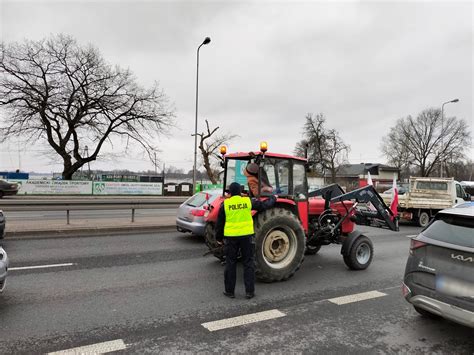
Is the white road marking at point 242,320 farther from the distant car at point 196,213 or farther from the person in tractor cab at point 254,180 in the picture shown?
the distant car at point 196,213

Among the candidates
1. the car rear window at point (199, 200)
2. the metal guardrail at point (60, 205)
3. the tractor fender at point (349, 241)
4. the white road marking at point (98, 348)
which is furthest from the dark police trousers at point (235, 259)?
the metal guardrail at point (60, 205)

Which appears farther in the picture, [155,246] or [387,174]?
[387,174]

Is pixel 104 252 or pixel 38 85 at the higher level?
pixel 38 85

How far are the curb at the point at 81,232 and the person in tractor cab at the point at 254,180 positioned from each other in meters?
6.17

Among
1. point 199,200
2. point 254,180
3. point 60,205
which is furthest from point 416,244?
point 60,205

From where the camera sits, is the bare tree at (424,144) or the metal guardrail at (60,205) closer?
the metal guardrail at (60,205)

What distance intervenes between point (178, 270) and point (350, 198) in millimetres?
3675

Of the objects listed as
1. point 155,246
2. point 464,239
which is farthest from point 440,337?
point 155,246

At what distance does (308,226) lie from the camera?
7.06 m

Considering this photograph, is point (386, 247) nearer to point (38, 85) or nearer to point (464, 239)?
point (464, 239)

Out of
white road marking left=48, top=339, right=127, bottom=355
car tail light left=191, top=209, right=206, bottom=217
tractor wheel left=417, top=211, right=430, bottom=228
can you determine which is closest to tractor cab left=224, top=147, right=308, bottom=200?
car tail light left=191, top=209, right=206, bottom=217

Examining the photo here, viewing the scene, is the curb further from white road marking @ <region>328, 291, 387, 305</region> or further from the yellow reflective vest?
white road marking @ <region>328, 291, 387, 305</region>

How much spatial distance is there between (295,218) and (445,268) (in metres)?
2.67

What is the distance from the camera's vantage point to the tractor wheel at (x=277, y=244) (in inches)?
227
